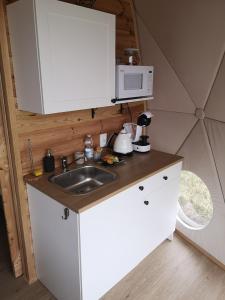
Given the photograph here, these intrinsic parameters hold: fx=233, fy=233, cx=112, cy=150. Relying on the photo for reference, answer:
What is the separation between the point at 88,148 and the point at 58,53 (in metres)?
0.84

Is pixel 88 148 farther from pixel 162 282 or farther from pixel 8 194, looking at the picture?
pixel 162 282

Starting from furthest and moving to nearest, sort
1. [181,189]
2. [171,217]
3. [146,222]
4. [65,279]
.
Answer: [181,189]
[171,217]
[146,222]
[65,279]

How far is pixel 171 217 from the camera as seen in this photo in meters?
2.19

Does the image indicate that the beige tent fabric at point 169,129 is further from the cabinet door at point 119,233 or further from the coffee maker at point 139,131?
the cabinet door at point 119,233

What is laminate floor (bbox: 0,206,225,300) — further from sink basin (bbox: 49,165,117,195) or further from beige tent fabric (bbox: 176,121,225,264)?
sink basin (bbox: 49,165,117,195)

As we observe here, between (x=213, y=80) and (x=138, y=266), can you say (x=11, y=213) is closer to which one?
(x=138, y=266)

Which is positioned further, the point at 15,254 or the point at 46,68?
the point at 15,254

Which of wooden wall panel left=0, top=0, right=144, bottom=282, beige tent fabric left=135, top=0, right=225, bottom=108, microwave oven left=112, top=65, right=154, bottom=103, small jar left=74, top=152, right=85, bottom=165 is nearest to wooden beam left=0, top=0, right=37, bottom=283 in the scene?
wooden wall panel left=0, top=0, right=144, bottom=282

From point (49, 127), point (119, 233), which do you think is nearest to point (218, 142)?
point (119, 233)

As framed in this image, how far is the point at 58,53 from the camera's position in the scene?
4.37 feet

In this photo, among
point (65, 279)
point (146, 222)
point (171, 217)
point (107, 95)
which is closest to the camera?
point (65, 279)

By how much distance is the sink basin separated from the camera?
174 centimetres

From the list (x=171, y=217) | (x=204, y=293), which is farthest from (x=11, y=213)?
(x=204, y=293)

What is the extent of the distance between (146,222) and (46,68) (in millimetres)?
1332
